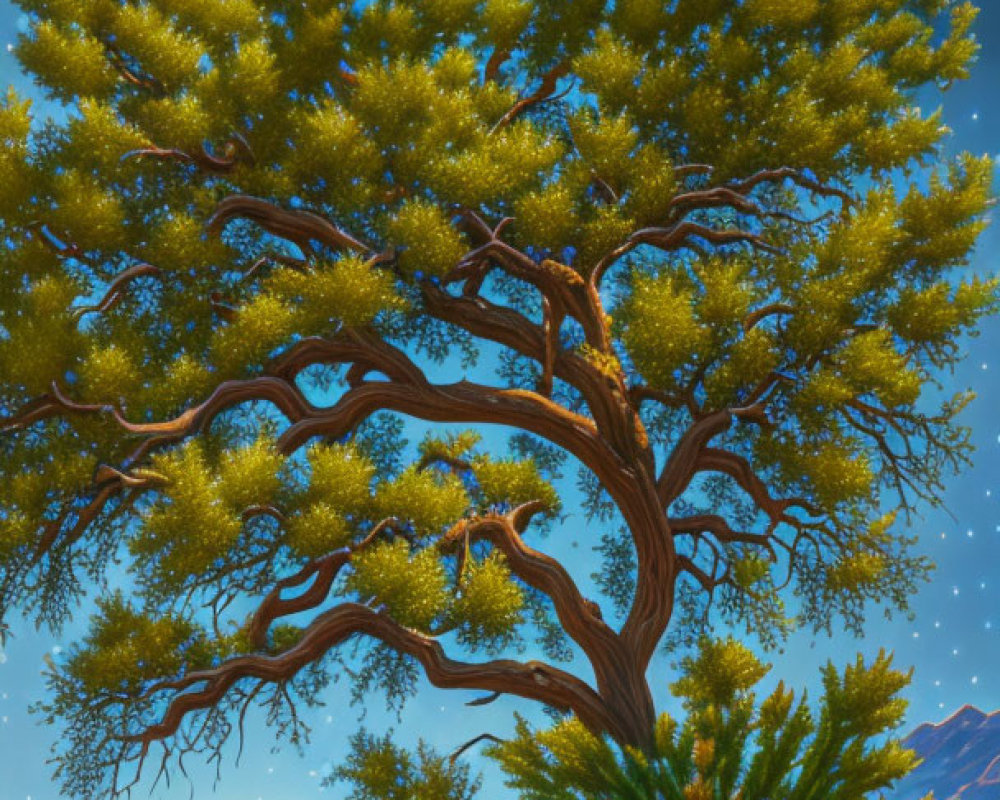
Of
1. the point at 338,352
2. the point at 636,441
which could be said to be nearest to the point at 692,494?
the point at 636,441

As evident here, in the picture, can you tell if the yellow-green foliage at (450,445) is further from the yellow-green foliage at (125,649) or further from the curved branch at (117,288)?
the curved branch at (117,288)

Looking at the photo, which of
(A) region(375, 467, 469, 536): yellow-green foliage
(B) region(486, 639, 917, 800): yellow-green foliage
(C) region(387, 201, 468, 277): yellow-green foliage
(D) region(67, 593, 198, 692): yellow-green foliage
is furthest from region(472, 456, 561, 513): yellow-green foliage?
(B) region(486, 639, 917, 800): yellow-green foliage

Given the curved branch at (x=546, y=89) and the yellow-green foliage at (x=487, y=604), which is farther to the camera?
the curved branch at (x=546, y=89)

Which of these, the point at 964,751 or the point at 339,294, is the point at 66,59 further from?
the point at 964,751

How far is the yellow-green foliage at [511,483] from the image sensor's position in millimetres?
6840

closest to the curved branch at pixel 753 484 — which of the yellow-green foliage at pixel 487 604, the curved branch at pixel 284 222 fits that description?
the yellow-green foliage at pixel 487 604

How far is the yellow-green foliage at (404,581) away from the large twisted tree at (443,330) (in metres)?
0.03

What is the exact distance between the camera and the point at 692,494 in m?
8.55

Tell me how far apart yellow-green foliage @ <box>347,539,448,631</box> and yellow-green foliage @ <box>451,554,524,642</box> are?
138 millimetres

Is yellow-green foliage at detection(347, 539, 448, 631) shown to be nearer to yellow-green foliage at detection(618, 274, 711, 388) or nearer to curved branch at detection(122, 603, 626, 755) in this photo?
curved branch at detection(122, 603, 626, 755)

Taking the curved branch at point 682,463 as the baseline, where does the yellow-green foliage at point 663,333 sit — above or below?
above

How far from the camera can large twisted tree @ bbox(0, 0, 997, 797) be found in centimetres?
626

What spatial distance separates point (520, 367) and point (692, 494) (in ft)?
6.20

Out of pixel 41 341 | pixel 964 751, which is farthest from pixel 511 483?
pixel 964 751
